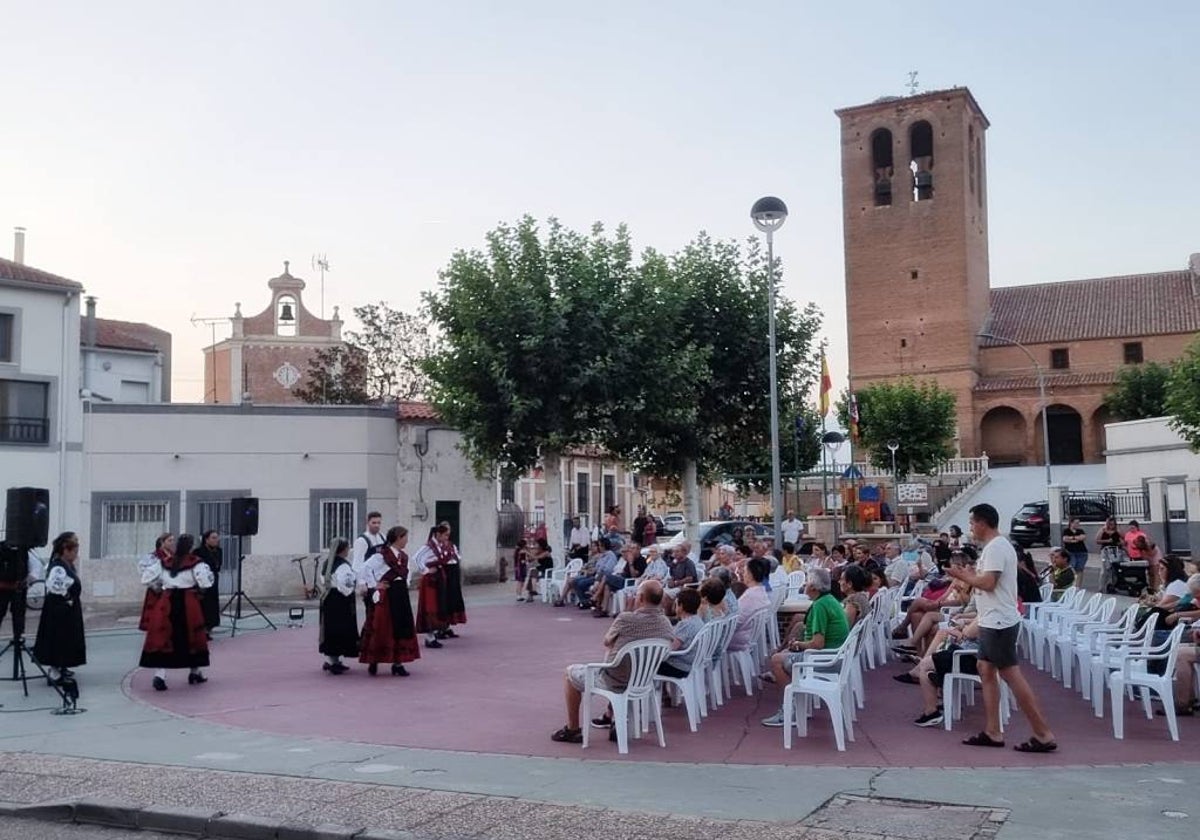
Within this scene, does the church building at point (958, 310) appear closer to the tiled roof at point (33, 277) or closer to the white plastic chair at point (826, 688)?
the tiled roof at point (33, 277)

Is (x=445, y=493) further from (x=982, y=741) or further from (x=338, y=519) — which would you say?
(x=982, y=741)

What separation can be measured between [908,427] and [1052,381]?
1020 cm

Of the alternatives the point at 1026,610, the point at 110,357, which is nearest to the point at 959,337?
the point at 110,357

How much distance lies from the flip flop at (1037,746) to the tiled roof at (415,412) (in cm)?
1935

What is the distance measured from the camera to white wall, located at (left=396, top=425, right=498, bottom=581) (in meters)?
27.3

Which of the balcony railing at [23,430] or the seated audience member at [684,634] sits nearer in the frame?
the seated audience member at [684,634]

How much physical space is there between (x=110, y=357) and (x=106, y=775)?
113 feet

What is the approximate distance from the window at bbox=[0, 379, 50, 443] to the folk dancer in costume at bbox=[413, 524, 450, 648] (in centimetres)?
1391

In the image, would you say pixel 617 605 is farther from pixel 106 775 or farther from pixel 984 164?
pixel 984 164

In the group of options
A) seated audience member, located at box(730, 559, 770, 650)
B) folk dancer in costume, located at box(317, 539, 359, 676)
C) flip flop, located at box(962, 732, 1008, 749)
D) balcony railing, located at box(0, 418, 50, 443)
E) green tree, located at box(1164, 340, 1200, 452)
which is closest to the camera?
flip flop, located at box(962, 732, 1008, 749)

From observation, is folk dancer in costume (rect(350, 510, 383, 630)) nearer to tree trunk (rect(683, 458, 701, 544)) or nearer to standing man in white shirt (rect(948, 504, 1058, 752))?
standing man in white shirt (rect(948, 504, 1058, 752))

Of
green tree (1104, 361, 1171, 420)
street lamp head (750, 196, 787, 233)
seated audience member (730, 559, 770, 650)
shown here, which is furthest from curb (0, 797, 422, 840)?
green tree (1104, 361, 1171, 420)

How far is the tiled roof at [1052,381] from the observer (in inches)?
2319

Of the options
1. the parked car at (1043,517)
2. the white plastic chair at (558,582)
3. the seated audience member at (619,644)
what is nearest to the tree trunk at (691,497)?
the white plastic chair at (558,582)
